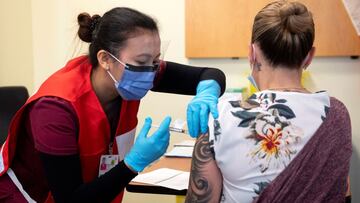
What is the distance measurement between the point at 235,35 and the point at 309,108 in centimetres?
161

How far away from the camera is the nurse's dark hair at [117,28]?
1.28 m

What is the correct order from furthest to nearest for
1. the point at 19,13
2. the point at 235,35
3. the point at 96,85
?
the point at 19,13
the point at 235,35
the point at 96,85

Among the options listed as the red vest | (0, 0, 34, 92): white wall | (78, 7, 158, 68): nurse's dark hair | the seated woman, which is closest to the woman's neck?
the seated woman

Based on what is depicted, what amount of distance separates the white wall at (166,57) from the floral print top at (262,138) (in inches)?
62.6

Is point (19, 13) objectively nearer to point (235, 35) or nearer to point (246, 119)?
point (235, 35)

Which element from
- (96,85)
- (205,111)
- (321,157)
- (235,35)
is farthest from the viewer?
(235,35)

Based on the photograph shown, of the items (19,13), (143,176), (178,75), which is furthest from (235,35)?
(19,13)

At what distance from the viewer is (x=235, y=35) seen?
252 centimetres

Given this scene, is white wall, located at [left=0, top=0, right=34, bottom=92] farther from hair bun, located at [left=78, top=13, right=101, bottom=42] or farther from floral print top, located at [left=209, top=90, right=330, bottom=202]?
floral print top, located at [left=209, top=90, right=330, bottom=202]

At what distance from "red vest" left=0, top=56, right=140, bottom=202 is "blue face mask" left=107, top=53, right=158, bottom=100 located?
0.10 metres

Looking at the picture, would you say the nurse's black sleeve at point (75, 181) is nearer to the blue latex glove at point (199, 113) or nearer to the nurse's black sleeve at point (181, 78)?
the blue latex glove at point (199, 113)

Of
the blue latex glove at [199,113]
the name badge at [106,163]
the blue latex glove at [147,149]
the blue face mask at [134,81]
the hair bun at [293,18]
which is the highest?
the hair bun at [293,18]

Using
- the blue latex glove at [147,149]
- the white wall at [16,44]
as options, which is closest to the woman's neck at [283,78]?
the blue latex glove at [147,149]

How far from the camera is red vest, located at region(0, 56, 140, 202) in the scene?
48.4 inches
